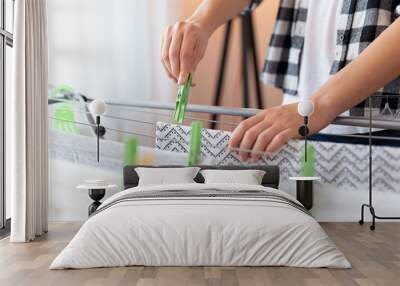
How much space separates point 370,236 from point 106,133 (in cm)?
275

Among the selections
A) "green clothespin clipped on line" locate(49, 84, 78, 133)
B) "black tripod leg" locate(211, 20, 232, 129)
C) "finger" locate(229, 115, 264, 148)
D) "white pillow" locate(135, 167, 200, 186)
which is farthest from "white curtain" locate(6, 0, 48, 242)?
"finger" locate(229, 115, 264, 148)

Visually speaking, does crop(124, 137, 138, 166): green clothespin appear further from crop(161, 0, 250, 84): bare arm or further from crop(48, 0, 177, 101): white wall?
crop(161, 0, 250, 84): bare arm

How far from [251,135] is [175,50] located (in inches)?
45.1

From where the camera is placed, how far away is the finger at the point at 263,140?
562 cm

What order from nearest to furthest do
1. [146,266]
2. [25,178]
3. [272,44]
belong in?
[146,266] → [25,178] → [272,44]

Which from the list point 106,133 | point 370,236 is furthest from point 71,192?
point 370,236

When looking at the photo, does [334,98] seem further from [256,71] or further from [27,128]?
[27,128]

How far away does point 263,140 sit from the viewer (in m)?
5.63

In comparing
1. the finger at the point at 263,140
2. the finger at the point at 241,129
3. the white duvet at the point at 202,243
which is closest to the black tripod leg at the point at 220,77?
the finger at the point at 241,129

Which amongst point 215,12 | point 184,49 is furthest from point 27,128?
point 215,12

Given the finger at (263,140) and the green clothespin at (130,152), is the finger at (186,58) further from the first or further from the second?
the finger at (263,140)

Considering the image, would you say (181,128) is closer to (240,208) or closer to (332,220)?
(332,220)

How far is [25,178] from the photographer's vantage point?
4.78 metres

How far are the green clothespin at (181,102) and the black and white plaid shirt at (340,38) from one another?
0.78 metres
